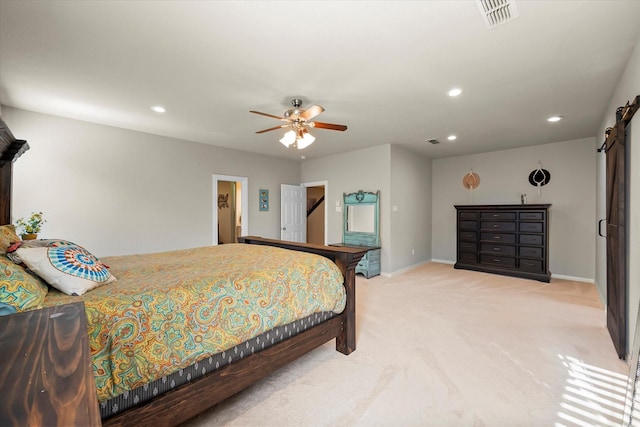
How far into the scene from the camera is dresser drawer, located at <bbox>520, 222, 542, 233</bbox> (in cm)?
476

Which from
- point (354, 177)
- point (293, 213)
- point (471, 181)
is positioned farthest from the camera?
point (293, 213)

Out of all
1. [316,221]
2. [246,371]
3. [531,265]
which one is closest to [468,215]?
[531,265]

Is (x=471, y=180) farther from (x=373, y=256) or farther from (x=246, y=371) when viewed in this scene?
(x=246, y=371)

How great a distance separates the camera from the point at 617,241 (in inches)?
96.5

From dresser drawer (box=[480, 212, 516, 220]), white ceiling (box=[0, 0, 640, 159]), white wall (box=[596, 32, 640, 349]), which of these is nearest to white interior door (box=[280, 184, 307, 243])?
white ceiling (box=[0, 0, 640, 159])

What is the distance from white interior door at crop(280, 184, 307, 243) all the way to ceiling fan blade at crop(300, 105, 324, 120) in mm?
3375

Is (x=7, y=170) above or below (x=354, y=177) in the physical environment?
below

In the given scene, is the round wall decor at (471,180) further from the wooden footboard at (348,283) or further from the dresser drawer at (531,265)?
the wooden footboard at (348,283)

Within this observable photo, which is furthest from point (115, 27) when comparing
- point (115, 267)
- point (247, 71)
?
point (115, 267)

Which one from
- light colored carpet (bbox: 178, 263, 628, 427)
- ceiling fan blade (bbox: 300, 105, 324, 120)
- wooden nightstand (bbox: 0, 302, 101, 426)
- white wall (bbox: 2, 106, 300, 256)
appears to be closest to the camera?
wooden nightstand (bbox: 0, 302, 101, 426)

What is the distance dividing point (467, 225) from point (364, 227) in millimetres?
2104

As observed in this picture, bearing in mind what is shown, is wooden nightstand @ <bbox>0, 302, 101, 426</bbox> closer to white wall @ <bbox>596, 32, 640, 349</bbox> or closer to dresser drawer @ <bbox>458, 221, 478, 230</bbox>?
A: white wall @ <bbox>596, 32, 640, 349</bbox>

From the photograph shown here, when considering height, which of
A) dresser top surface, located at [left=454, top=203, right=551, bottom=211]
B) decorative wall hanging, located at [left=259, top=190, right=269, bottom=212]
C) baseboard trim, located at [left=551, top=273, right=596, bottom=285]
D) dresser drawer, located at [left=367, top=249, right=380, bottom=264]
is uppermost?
decorative wall hanging, located at [left=259, top=190, right=269, bottom=212]

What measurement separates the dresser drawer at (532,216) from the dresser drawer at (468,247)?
0.96 metres
